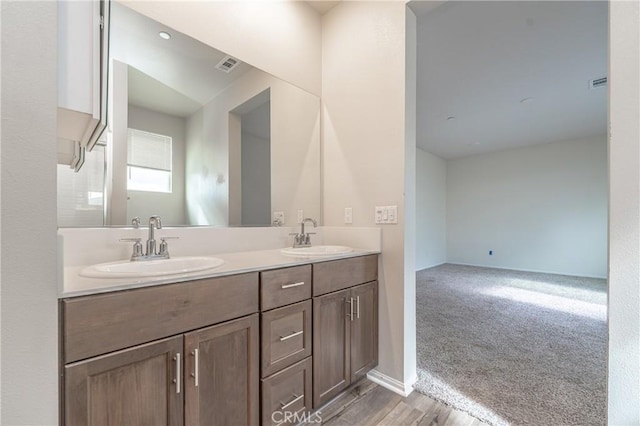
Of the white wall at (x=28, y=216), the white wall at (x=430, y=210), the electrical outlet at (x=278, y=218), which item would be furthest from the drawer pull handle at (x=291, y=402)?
the white wall at (x=430, y=210)

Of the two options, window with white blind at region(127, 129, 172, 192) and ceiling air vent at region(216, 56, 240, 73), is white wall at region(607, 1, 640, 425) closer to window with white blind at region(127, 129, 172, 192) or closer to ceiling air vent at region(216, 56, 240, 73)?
ceiling air vent at region(216, 56, 240, 73)

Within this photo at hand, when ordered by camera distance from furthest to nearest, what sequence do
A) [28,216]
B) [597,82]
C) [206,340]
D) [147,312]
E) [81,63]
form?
[597,82] → [206,340] → [147,312] → [81,63] → [28,216]

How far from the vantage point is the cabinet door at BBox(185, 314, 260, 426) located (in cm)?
92

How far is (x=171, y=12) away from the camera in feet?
4.64

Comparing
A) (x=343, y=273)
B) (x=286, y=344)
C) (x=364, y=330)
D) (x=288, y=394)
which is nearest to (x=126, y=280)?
(x=286, y=344)

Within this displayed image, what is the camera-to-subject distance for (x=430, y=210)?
607 cm

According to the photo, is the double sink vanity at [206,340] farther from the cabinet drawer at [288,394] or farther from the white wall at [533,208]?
the white wall at [533,208]

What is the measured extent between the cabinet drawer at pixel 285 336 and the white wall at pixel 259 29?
1.62 metres

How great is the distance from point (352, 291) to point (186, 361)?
940 millimetres

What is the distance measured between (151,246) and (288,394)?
0.97 m

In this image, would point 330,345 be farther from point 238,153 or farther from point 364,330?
point 238,153

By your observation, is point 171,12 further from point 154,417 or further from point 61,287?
point 154,417

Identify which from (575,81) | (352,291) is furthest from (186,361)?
(575,81)

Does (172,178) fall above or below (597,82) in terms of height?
below
